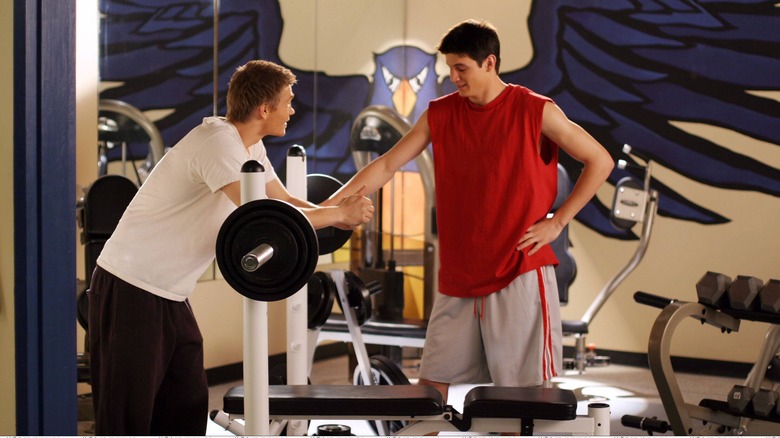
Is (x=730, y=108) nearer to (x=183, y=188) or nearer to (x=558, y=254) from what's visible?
(x=558, y=254)

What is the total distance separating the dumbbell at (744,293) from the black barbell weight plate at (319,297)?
156cm

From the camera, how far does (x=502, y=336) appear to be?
2836 millimetres

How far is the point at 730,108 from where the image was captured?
595cm

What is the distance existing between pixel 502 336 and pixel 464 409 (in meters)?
0.29

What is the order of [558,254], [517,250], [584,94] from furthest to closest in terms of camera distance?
[584,94], [558,254], [517,250]

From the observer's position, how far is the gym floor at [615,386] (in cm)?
502

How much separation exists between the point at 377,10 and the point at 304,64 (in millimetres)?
901

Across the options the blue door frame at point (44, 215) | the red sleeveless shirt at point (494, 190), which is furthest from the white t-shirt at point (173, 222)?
the red sleeveless shirt at point (494, 190)

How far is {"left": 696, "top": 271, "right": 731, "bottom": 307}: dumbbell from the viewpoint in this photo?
3.88m

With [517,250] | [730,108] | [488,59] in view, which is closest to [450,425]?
[517,250]

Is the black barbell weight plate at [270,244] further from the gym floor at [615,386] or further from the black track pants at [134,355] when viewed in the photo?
the gym floor at [615,386]

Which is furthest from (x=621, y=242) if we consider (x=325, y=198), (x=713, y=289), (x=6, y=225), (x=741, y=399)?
(x=6, y=225)

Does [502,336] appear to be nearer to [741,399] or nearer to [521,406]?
[521,406]

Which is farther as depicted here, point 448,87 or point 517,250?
point 448,87
